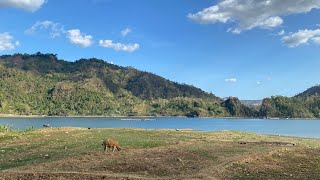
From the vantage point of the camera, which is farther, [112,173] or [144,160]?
[144,160]

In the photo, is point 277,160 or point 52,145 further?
point 52,145

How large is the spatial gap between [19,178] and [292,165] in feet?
54.2

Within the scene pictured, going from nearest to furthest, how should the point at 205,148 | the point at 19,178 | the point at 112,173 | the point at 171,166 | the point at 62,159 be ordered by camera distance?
the point at 19,178 → the point at 112,173 → the point at 171,166 → the point at 62,159 → the point at 205,148

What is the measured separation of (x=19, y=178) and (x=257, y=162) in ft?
47.9

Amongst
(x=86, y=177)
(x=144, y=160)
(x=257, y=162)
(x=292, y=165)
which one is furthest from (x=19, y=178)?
(x=292, y=165)

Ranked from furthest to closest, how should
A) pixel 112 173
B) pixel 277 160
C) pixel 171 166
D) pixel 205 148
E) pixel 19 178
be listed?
pixel 205 148, pixel 277 160, pixel 171 166, pixel 112 173, pixel 19 178

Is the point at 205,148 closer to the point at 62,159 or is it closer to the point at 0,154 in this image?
the point at 62,159

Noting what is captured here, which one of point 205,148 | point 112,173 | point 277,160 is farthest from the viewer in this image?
point 205,148

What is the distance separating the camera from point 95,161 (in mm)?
25609

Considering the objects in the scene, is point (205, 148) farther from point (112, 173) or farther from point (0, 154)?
point (0, 154)

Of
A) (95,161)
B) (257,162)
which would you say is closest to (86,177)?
(95,161)

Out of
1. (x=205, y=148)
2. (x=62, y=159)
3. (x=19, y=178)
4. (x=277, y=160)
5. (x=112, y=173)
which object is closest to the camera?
(x=19, y=178)

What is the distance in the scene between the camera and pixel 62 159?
26297 mm

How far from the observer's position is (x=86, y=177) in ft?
67.8
